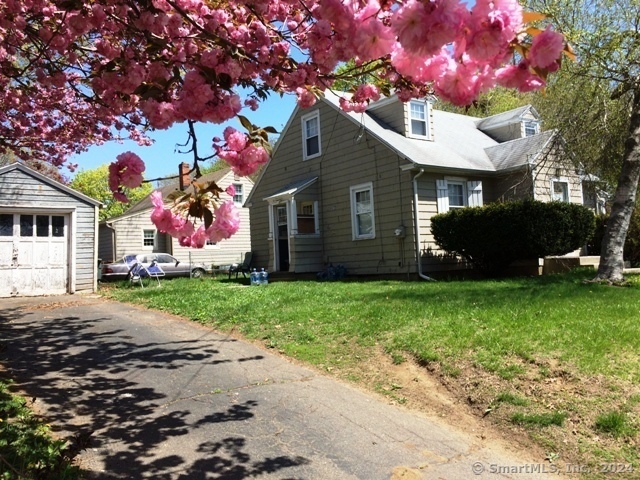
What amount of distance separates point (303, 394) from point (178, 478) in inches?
75.5

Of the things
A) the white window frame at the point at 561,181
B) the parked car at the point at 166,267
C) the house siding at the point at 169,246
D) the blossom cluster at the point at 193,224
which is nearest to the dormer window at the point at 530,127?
the white window frame at the point at 561,181

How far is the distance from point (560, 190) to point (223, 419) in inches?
614

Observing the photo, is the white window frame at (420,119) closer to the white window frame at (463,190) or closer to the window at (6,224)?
the white window frame at (463,190)

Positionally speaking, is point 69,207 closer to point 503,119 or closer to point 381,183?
→ point 381,183

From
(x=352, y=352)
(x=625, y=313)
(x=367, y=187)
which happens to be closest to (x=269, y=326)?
(x=352, y=352)

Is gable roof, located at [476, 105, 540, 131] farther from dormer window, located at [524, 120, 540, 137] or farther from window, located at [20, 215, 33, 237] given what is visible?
window, located at [20, 215, 33, 237]

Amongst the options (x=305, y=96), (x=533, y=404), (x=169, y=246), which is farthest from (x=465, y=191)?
(x=169, y=246)

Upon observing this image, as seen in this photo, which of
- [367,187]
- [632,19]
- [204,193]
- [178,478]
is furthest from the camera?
[367,187]

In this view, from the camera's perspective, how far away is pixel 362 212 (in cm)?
1516

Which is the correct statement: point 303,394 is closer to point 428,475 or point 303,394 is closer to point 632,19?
point 428,475

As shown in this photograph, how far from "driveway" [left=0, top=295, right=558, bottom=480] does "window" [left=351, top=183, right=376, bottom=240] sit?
8077 millimetres

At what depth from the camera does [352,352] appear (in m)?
6.43

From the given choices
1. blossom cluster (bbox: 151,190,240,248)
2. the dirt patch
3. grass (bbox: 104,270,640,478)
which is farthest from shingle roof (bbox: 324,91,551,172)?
blossom cluster (bbox: 151,190,240,248)

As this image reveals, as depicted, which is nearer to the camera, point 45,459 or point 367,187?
point 45,459
